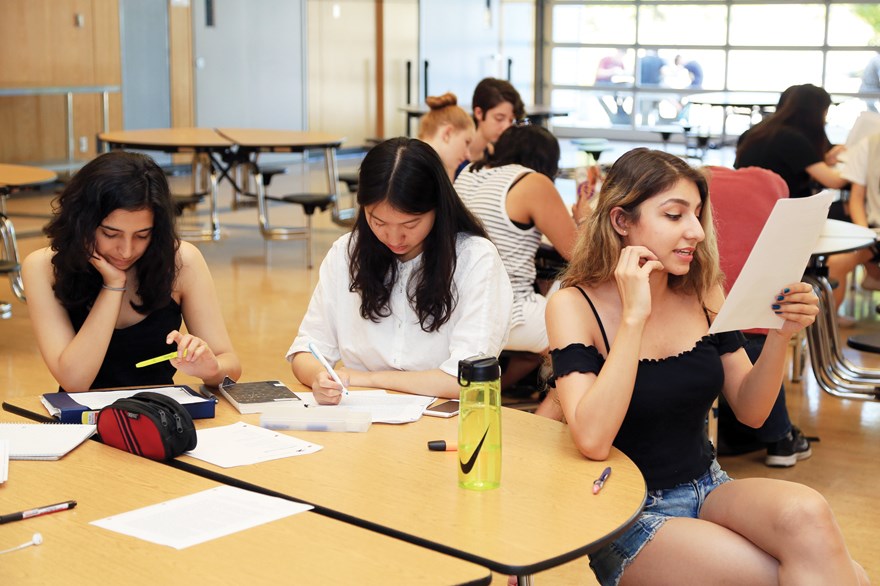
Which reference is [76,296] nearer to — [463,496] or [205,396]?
[205,396]

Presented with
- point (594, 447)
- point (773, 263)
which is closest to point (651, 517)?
point (594, 447)

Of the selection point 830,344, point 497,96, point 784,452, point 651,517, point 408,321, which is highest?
point 497,96

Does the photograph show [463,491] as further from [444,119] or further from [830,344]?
[444,119]

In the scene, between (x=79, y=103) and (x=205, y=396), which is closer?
(x=205, y=396)

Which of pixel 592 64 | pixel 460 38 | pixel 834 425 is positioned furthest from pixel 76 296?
pixel 592 64

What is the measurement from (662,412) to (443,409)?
452 millimetres

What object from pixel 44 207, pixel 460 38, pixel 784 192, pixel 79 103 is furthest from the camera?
pixel 460 38

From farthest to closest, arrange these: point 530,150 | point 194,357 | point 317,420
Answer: point 530,150 → point 194,357 → point 317,420

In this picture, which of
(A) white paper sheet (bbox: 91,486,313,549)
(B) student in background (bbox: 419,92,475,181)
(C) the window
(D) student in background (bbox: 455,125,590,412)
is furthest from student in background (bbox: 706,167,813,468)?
(C) the window

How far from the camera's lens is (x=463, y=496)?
178 cm

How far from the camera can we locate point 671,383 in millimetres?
2178

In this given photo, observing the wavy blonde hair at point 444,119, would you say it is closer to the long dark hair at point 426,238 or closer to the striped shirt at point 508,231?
the striped shirt at point 508,231

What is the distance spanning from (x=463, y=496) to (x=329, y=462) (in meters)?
0.29

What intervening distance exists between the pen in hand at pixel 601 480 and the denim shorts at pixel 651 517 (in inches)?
4.0
